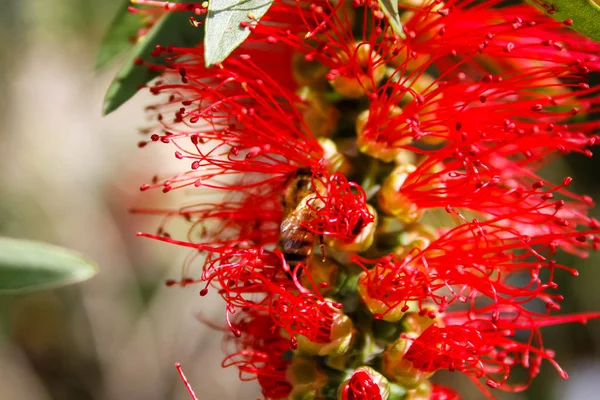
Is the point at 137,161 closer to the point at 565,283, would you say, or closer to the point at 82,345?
the point at 82,345

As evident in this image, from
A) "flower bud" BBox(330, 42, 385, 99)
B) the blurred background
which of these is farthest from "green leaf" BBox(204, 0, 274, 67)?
the blurred background

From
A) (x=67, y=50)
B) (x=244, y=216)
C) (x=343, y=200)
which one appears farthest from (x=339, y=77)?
(x=67, y=50)

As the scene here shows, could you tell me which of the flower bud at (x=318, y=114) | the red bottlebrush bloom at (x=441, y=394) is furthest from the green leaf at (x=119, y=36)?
the red bottlebrush bloom at (x=441, y=394)

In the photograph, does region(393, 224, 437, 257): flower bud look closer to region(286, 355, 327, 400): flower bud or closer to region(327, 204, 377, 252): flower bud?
region(327, 204, 377, 252): flower bud

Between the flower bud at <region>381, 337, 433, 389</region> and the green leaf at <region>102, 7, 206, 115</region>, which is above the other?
the green leaf at <region>102, 7, 206, 115</region>

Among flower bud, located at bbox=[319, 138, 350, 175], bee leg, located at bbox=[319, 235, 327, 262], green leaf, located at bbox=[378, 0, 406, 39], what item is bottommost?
bee leg, located at bbox=[319, 235, 327, 262]

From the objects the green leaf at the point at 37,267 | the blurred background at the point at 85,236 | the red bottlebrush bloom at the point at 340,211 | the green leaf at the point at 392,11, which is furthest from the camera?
the blurred background at the point at 85,236

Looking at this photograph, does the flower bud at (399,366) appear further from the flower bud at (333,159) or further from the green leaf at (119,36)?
the green leaf at (119,36)

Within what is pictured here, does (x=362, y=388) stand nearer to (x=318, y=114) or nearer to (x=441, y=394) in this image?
(x=441, y=394)
